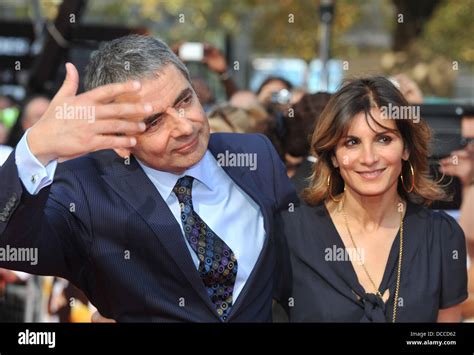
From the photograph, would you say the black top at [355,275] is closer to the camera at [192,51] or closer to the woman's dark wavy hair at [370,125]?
the woman's dark wavy hair at [370,125]

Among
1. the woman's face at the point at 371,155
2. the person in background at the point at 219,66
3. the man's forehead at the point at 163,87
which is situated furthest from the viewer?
the person in background at the point at 219,66

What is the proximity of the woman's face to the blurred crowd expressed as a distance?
1.79 ft

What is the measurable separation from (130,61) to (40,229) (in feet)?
1.92

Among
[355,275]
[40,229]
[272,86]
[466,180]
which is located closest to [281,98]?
[272,86]

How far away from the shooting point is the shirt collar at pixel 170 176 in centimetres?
285

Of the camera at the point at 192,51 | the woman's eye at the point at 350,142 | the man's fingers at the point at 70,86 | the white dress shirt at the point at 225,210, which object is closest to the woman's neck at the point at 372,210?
the woman's eye at the point at 350,142

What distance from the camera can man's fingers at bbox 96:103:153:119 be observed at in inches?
88.8

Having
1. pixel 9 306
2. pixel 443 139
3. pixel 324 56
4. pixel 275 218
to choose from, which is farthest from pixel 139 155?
pixel 324 56

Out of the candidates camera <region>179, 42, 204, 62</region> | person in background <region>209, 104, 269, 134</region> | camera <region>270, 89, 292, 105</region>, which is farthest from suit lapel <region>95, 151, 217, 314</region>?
camera <region>179, 42, 204, 62</region>

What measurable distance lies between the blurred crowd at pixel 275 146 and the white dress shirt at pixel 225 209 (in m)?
0.77

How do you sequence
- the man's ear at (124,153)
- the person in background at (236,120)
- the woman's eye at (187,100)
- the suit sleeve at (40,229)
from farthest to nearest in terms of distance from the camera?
the person in background at (236,120)
the man's ear at (124,153)
the woman's eye at (187,100)
the suit sleeve at (40,229)

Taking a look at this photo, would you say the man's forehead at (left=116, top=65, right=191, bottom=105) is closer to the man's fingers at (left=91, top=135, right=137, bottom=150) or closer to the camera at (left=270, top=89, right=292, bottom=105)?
the man's fingers at (left=91, top=135, right=137, bottom=150)

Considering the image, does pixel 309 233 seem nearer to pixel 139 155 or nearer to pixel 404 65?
pixel 139 155
